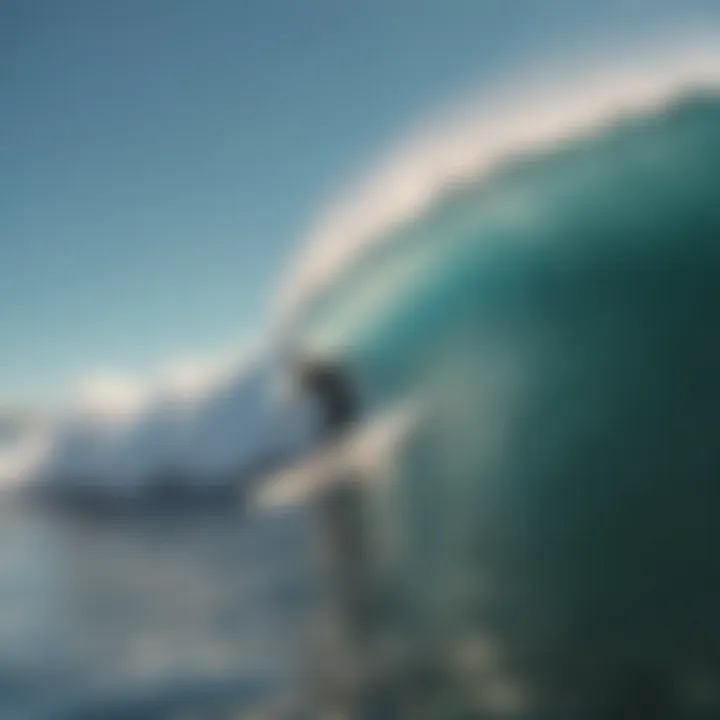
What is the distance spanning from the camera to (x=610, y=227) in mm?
1517

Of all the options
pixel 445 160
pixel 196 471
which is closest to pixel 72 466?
pixel 196 471

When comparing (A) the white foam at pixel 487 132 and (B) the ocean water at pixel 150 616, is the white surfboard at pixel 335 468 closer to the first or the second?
(B) the ocean water at pixel 150 616

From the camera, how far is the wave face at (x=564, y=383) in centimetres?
138

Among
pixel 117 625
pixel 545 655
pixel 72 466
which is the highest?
pixel 72 466

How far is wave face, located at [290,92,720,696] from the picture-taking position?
1.38m

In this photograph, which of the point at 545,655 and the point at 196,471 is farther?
the point at 196,471

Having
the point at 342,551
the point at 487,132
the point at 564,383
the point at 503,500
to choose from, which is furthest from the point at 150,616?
the point at 487,132

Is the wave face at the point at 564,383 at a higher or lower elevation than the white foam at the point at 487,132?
lower

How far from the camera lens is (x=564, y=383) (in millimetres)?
1469

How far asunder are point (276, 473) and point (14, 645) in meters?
0.52

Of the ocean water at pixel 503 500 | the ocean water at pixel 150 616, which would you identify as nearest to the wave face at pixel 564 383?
the ocean water at pixel 503 500

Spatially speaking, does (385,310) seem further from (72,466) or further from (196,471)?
(72,466)

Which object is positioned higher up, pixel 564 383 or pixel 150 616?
pixel 564 383

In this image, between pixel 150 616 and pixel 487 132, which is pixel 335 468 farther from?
pixel 487 132
